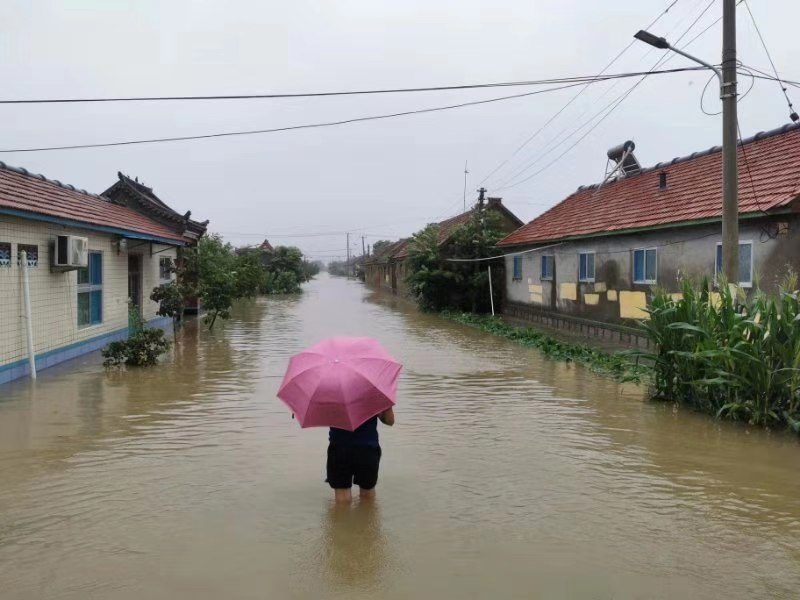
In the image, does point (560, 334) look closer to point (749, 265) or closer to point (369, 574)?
point (749, 265)

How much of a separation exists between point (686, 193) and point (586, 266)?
418 cm

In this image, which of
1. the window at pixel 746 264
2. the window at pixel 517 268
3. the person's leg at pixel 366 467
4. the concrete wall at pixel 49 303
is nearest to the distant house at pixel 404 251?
the window at pixel 517 268

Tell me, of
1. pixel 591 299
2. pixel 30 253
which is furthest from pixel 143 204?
pixel 591 299

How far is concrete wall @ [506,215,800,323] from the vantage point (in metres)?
12.2

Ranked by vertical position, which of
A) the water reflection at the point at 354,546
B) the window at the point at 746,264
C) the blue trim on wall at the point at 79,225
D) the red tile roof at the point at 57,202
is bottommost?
the water reflection at the point at 354,546

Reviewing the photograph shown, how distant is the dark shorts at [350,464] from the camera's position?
544cm

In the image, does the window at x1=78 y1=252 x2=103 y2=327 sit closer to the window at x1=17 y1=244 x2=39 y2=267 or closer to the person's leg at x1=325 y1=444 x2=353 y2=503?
the window at x1=17 y1=244 x2=39 y2=267

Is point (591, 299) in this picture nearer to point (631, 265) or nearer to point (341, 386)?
point (631, 265)

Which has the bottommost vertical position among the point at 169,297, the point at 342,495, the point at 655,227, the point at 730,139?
the point at 342,495

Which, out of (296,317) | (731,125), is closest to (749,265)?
(731,125)

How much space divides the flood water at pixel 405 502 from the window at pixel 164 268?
11.2 meters

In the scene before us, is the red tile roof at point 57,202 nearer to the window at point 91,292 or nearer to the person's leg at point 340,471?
the window at point 91,292

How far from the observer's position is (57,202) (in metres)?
13.6

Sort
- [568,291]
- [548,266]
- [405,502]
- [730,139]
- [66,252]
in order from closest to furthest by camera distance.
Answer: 1. [405,502]
2. [730,139]
3. [66,252]
4. [568,291]
5. [548,266]
